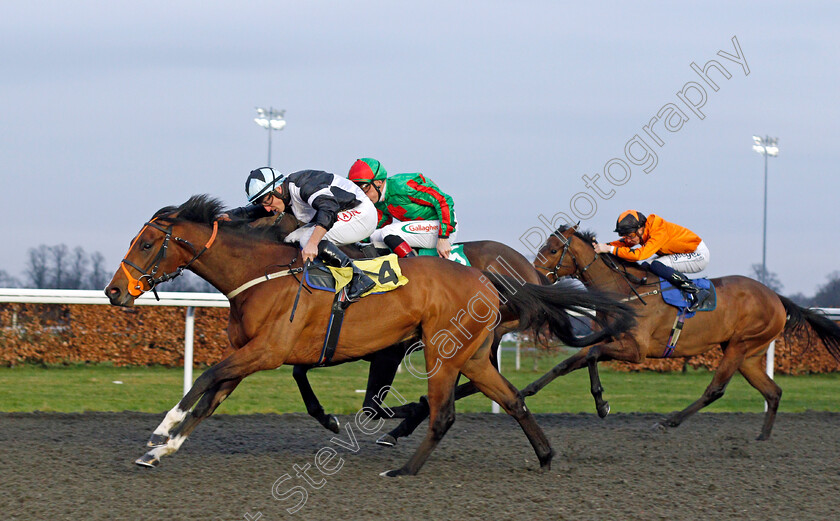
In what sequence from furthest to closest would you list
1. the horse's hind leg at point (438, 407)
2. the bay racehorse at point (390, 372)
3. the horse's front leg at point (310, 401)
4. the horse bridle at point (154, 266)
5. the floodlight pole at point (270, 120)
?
the floodlight pole at point (270, 120) < the horse's front leg at point (310, 401) < the bay racehorse at point (390, 372) < the horse's hind leg at point (438, 407) < the horse bridle at point (154, 266)

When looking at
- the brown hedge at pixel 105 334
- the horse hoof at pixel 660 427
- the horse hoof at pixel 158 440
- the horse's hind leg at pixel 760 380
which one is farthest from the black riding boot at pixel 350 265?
the brown hedge at pixel 105 334

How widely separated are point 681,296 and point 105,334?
658 centimetres

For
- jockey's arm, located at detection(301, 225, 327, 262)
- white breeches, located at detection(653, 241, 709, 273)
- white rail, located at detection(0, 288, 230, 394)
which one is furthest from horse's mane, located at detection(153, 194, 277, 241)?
white breeches, located at detection(653, 241, 709, 273)

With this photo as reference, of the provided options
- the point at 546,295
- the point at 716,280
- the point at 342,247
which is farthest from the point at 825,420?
the point at 342,247

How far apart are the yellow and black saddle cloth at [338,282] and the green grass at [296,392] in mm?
3037

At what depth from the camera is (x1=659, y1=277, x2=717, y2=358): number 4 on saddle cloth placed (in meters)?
6.64

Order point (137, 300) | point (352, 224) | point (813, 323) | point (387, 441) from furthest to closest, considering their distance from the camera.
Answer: point (813, 323)
point (137, 300)
point (387, 441)
point (352, 224)

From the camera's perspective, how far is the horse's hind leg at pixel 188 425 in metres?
4.07

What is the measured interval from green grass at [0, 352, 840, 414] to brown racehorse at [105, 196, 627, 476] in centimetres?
293

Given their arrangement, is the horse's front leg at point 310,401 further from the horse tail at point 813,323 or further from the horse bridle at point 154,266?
the horse tail at point 813,323

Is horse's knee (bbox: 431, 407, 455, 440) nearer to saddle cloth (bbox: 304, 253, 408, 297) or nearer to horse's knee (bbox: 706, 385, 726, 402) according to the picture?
saddle cloth (bbox: 304, 253, 408, 297)

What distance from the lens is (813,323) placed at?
7.30 m

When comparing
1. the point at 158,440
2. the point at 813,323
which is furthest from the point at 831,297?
the point at 158,440

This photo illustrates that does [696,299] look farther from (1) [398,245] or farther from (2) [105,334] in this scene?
(2) [105,334]
